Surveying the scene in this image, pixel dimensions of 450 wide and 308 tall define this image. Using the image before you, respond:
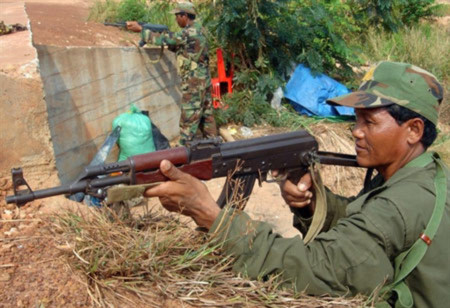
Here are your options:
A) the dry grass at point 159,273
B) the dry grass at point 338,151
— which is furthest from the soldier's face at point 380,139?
the dry grass at point 338,151

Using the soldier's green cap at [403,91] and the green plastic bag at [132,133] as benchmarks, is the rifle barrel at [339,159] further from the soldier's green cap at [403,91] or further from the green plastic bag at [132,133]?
the green plastic bag at [132,133]

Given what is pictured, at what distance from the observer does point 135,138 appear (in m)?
5.48

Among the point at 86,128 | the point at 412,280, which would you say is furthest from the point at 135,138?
the point at 412,280

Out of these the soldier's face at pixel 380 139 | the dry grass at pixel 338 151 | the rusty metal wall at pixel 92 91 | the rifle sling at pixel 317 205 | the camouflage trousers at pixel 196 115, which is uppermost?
the soldier's face at pixel 380 139

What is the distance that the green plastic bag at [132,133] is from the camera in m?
5.48

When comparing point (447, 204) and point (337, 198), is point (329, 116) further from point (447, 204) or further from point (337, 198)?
point (447, 204)

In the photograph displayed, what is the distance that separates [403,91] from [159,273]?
50.8 inches

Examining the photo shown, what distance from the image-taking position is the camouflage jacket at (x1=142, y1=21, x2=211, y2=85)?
642cm

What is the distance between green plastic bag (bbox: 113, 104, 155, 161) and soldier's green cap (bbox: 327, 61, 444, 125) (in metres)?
3.84

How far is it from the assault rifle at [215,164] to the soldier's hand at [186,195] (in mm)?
45

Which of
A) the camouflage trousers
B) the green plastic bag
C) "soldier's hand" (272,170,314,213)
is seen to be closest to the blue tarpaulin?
the camouflage trousers

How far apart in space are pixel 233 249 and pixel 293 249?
9.7 inches

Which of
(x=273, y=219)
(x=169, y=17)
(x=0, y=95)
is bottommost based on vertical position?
(x=273, y=219)

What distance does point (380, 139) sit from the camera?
1977mm
